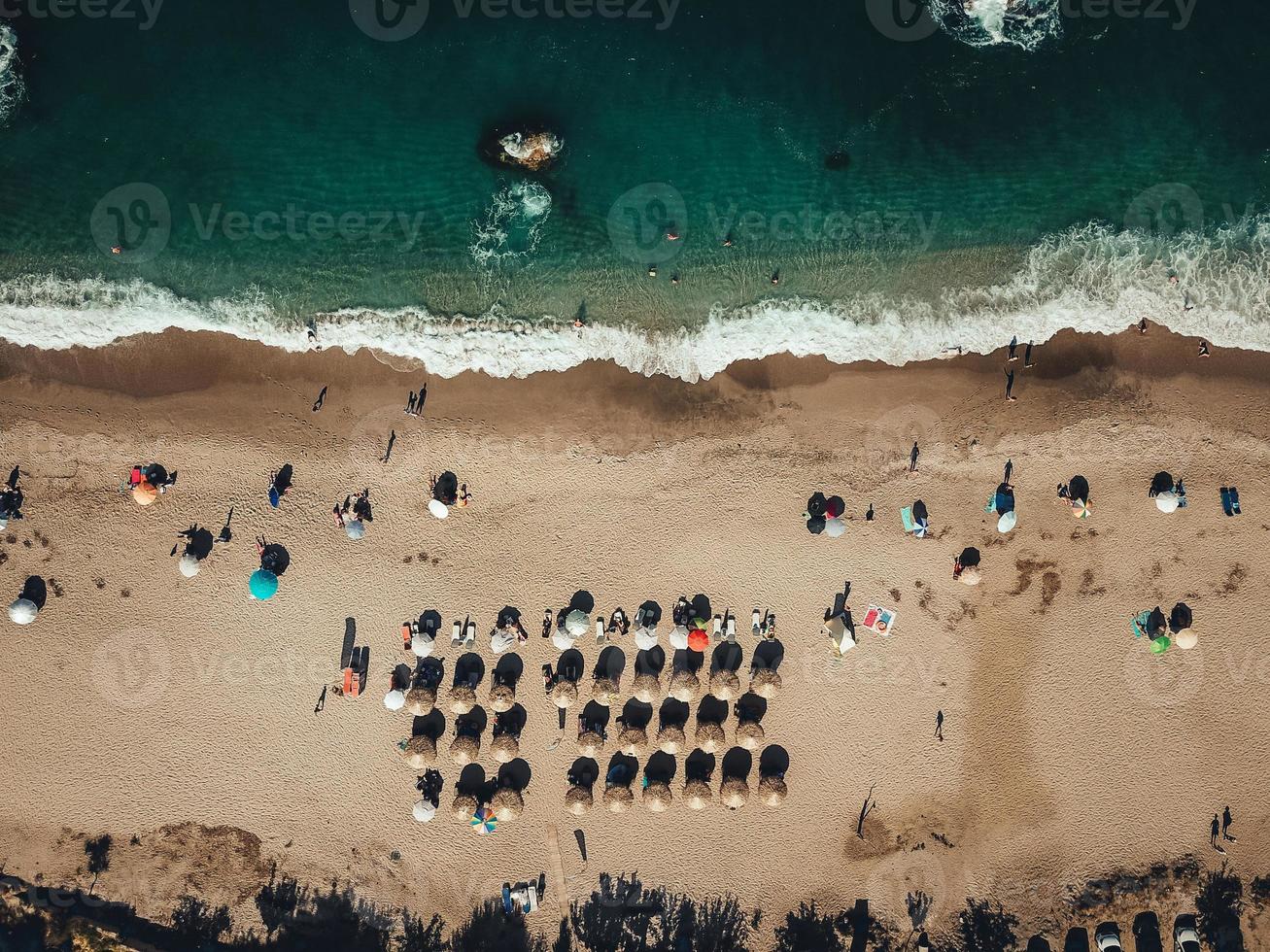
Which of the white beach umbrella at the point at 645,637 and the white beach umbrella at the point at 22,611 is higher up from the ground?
the white beach umbrella at the point at 645,637

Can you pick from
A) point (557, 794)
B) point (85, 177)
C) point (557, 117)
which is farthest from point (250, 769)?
point (557, 117)

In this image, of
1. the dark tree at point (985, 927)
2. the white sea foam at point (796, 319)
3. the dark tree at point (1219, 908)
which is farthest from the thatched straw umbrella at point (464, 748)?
the dark tree at point (1219, 908)

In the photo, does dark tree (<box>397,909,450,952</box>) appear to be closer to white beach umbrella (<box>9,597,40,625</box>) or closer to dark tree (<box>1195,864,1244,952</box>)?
white beach umbrella (<box>9,597,40,625</box>)

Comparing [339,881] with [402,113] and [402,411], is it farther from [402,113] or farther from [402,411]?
[402,113]

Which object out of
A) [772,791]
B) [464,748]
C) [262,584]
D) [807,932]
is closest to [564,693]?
[464,748]

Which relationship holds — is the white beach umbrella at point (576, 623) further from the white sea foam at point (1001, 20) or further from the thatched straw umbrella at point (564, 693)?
the white sea foam at point (1001, 20)

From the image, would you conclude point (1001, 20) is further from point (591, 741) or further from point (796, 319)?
point (591, 741)
